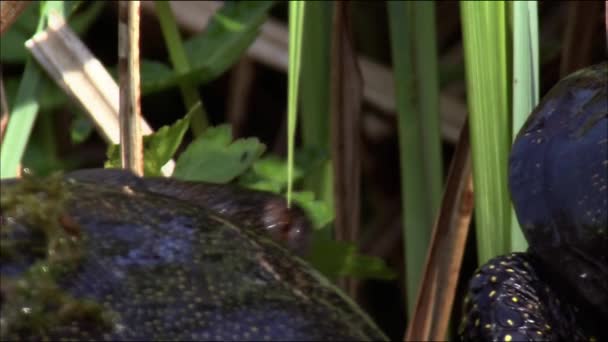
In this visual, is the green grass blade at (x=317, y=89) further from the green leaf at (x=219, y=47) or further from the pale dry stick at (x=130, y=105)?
the pale dry stick at (x=130, y=105)

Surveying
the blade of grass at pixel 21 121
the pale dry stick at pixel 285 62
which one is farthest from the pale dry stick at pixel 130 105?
the pale dry stick at pixel 285 62

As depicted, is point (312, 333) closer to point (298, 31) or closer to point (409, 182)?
point (298, 31)

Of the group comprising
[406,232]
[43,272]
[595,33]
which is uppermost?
[595,33]

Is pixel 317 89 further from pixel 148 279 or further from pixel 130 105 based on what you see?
pixel 148 279

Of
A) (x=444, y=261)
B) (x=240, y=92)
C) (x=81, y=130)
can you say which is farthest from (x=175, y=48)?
(x=240, y=92)

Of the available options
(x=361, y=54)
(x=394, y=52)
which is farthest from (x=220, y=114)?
(x=394, y=52)
